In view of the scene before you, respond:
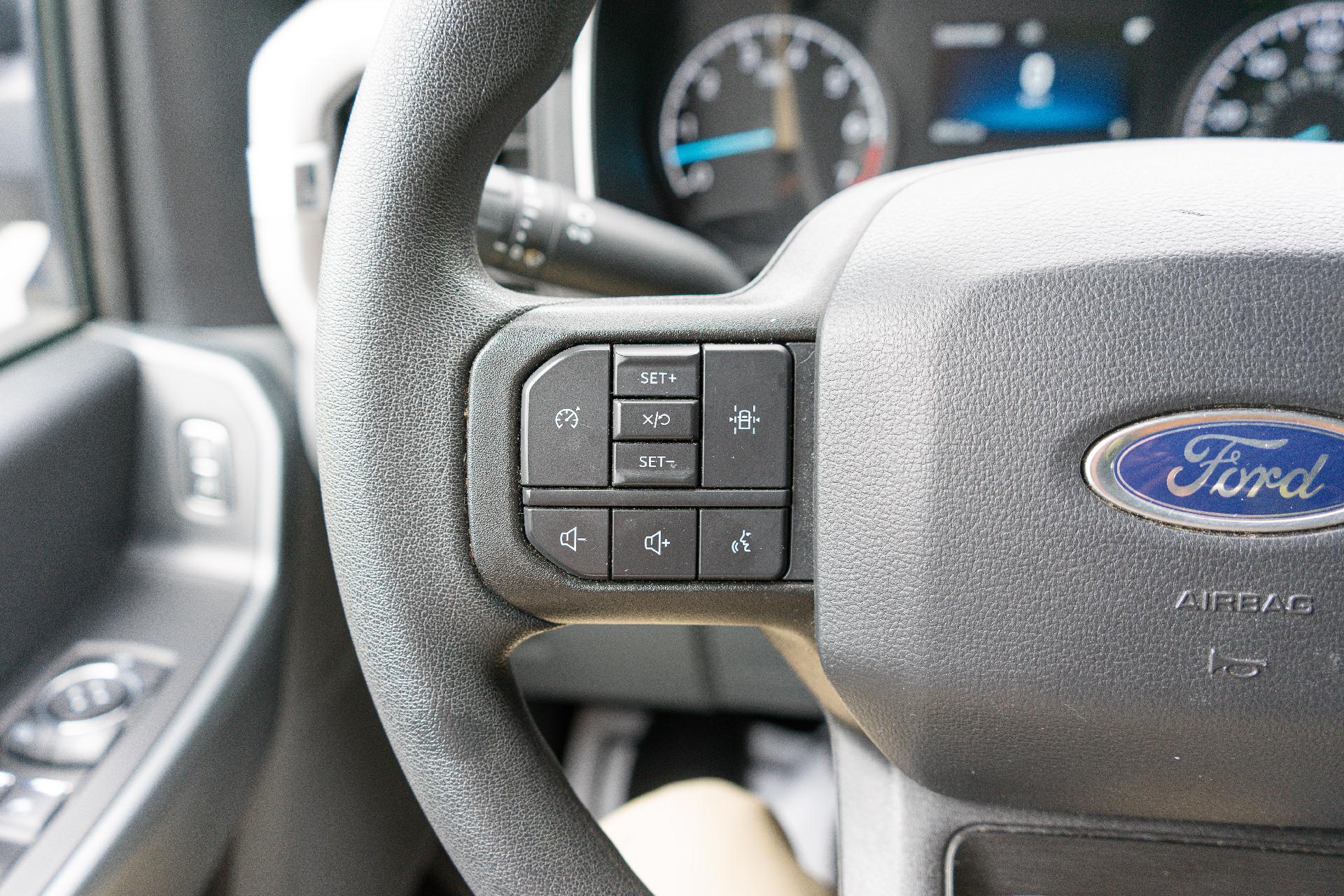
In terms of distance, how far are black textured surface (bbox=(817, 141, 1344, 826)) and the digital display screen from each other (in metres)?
0.89

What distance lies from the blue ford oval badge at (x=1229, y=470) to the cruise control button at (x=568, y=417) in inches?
9.1

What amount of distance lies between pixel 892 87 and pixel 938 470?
40.4 inches

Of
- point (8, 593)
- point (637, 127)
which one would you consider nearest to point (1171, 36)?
point (637, 127)

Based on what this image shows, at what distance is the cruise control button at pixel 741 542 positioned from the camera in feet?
1.93

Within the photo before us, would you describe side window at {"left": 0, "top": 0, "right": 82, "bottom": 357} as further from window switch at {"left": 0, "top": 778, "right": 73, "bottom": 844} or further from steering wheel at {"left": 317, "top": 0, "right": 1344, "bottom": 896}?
steering wheel at {"left": 317, "top": 0, "right": 1344, "bottom": 896}

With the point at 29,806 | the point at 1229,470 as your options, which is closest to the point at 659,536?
the point at 1229,470

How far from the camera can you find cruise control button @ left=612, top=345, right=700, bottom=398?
1.90ft

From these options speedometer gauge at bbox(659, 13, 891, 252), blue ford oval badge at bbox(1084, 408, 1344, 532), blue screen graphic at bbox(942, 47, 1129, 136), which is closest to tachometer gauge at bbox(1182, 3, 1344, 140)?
blue screen graphic at bbox(942, 47, 1129, 136)

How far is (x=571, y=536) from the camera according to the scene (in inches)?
23.2

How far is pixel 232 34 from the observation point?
1071 millimetres

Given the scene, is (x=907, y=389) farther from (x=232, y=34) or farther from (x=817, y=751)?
(x=817, y=751)

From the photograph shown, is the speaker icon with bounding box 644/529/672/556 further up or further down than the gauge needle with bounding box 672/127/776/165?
further down

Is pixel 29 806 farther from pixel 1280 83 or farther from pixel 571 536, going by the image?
pixel 1280 83

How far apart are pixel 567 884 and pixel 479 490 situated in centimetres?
20
